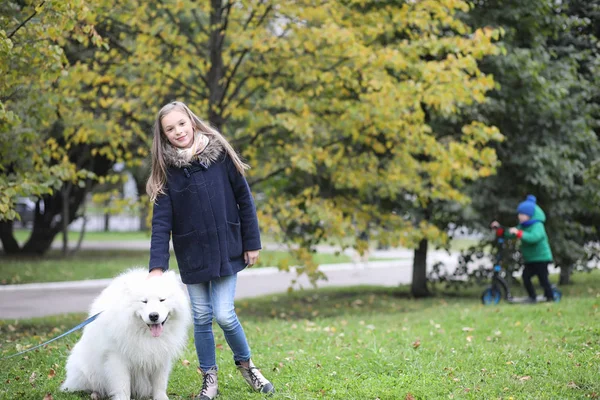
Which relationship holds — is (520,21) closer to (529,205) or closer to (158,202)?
(529,205)

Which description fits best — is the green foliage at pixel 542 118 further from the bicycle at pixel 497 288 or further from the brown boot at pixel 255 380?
the brown boot at pixel 255 380

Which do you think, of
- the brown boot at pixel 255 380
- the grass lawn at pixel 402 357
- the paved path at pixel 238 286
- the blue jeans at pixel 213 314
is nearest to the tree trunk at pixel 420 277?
the paved path at pixel 238 286

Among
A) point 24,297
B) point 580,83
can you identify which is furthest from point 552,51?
point 24,297

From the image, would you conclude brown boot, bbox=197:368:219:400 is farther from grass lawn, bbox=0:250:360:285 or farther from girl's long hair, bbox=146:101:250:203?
grass lawn, bbox=0:250:360:285

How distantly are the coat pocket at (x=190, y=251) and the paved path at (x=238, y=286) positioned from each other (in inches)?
198

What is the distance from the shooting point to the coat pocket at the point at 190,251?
4566mm

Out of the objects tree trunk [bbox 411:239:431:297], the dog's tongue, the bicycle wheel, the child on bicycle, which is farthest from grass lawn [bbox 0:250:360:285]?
the dog's tongue

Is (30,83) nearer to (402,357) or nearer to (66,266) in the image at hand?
(402,357)

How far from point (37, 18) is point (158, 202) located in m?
3.46

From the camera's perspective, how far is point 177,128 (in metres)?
4.66

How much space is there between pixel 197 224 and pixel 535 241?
7020mm

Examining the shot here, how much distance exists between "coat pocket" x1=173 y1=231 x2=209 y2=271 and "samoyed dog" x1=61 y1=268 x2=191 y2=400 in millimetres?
140

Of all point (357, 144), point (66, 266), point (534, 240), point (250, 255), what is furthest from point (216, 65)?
point (66, 266)

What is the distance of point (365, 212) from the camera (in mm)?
10742
